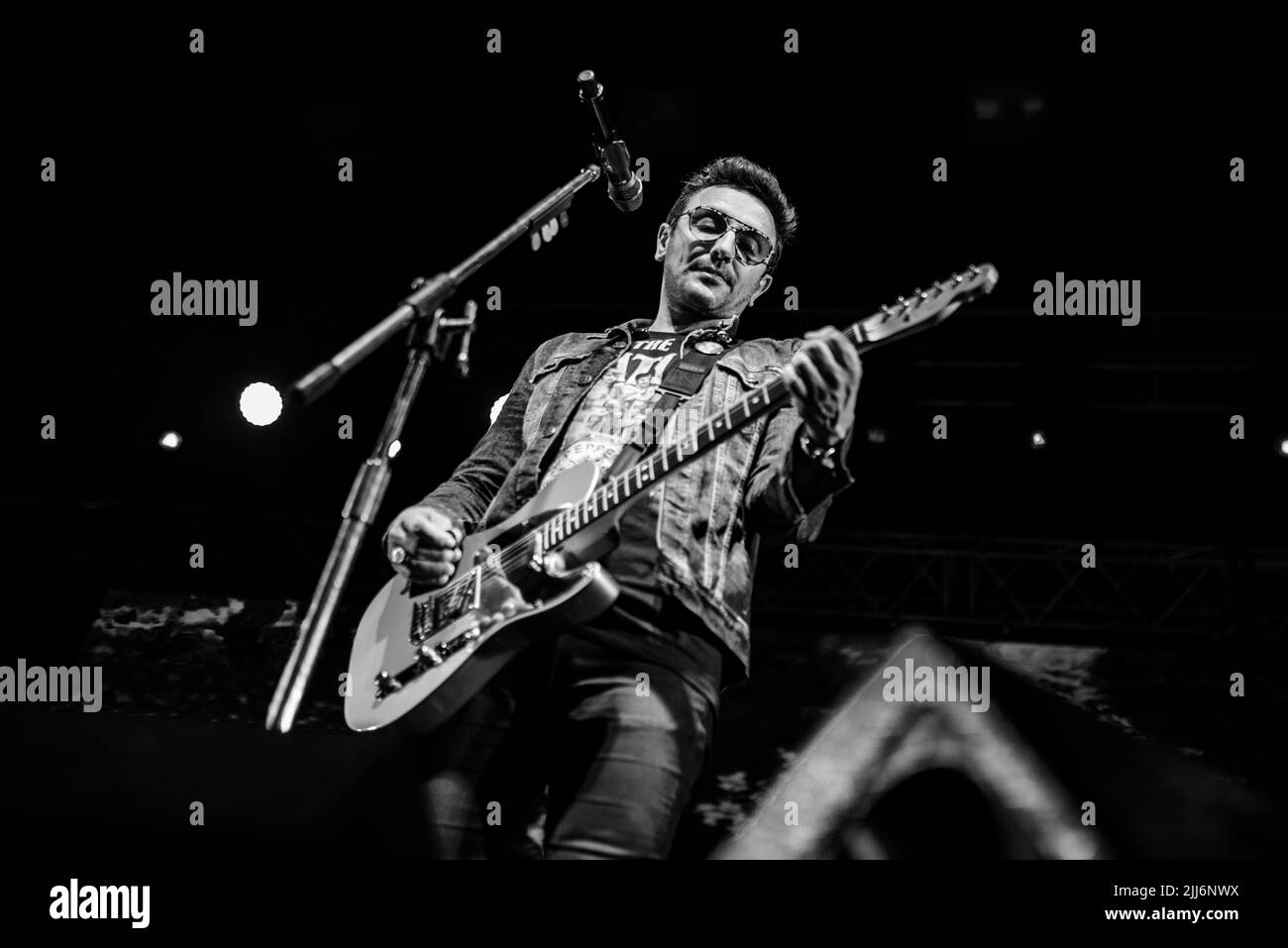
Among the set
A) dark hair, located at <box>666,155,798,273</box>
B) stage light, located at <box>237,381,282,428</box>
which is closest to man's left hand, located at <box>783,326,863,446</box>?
dark hair, located at <box>666,155,798,273</box>

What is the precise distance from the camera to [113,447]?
710cm

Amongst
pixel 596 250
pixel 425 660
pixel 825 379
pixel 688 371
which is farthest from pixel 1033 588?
pixel 425 660

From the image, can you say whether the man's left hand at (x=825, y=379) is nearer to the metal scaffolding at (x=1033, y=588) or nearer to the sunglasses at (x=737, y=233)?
the sunglasses at (x=737, y=233)

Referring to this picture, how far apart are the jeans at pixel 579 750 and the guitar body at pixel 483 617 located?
0.07 metres

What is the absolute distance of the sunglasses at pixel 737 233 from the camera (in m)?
3.32

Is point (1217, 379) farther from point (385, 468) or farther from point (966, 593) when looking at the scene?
point (385, 468)

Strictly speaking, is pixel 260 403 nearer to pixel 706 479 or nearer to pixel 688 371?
pixel 688 371

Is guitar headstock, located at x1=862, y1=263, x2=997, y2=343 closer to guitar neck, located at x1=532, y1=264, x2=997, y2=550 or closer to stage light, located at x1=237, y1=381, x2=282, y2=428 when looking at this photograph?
guitar neck, located at x1=532, y1=264, x2=997, y2=550

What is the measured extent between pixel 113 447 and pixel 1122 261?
19.5ft

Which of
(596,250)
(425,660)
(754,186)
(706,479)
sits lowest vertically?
(425,660)

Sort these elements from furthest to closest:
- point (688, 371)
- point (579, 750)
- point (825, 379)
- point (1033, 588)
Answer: point (1033, 588) → point (688, 371) → point (579, 750) → point (825, 379)

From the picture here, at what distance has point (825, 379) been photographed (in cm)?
246

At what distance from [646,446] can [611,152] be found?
0.84 metres

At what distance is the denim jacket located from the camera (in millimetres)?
2744
